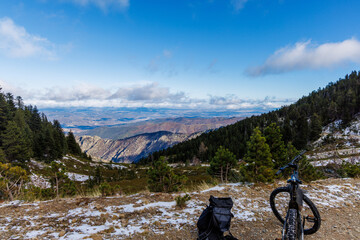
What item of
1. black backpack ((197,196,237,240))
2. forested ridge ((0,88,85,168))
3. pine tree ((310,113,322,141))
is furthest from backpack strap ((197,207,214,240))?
pine tree ((310,113,322,141))

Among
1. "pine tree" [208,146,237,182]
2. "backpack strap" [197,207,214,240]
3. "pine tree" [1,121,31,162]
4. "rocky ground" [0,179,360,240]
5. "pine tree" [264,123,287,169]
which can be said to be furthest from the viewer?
"pine tree" [1,121,31,162]

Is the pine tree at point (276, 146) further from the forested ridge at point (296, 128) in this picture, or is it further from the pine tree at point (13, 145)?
the forested ridge at point (296, 128)

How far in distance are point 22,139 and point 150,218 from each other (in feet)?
203

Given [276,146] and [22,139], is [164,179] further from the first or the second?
[22,139]

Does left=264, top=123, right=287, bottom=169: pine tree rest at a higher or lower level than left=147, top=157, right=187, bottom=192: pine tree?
higher

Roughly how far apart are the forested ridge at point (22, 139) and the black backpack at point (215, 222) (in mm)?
54471

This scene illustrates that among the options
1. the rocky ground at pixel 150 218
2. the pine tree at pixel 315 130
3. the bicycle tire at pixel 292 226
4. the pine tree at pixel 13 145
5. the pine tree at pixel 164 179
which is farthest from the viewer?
the pine tree at pixel 315 130

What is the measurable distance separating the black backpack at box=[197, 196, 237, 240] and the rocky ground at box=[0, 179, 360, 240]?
803 millimetres

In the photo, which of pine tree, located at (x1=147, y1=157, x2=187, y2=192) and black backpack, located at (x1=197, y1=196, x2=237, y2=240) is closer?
black backpack, located at (x1=197, y1=196, x2=237, y2=240)

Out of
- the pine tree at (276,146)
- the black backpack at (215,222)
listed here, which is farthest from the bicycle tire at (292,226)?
the pine tree at (276,146)

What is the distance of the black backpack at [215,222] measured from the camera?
4.05m

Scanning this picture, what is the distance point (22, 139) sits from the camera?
47.2 metres

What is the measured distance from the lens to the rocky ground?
15.9 ft

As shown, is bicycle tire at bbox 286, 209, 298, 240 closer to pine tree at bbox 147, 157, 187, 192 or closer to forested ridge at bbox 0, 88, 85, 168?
pine tree at bbox 147, 157, 187, 192
